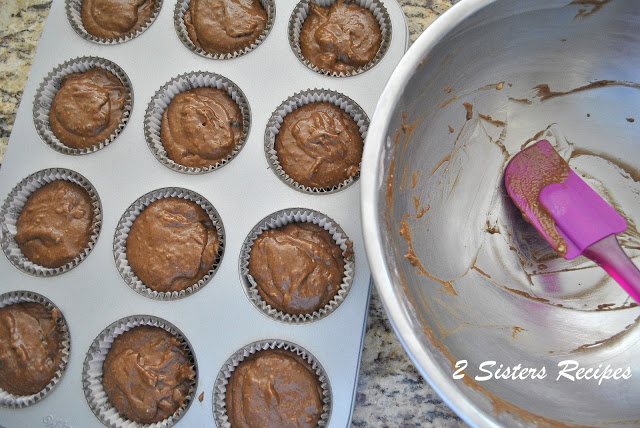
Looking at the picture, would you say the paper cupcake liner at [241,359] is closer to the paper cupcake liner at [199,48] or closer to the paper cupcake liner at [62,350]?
the paper cupcake liner at [62,350]

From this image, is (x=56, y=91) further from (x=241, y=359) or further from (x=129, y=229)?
(x=241, y=359)

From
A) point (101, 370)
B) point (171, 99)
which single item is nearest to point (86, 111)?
point (171, 99)

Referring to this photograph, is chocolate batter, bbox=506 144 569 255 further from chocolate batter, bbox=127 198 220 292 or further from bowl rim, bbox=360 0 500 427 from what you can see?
chocolate batter, bbox=127 198 220 292

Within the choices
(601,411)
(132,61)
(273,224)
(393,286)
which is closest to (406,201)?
(393,286)

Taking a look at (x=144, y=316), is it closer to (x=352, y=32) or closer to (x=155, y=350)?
(x=155, y=350)

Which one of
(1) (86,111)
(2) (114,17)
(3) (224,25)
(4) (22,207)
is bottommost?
(4) (22,207)

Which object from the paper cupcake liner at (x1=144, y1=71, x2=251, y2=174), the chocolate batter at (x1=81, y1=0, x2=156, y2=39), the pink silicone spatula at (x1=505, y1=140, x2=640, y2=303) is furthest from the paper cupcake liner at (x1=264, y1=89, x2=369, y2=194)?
the chocolate batter at (x1=81, y1=0, x2=156, y2=39)
